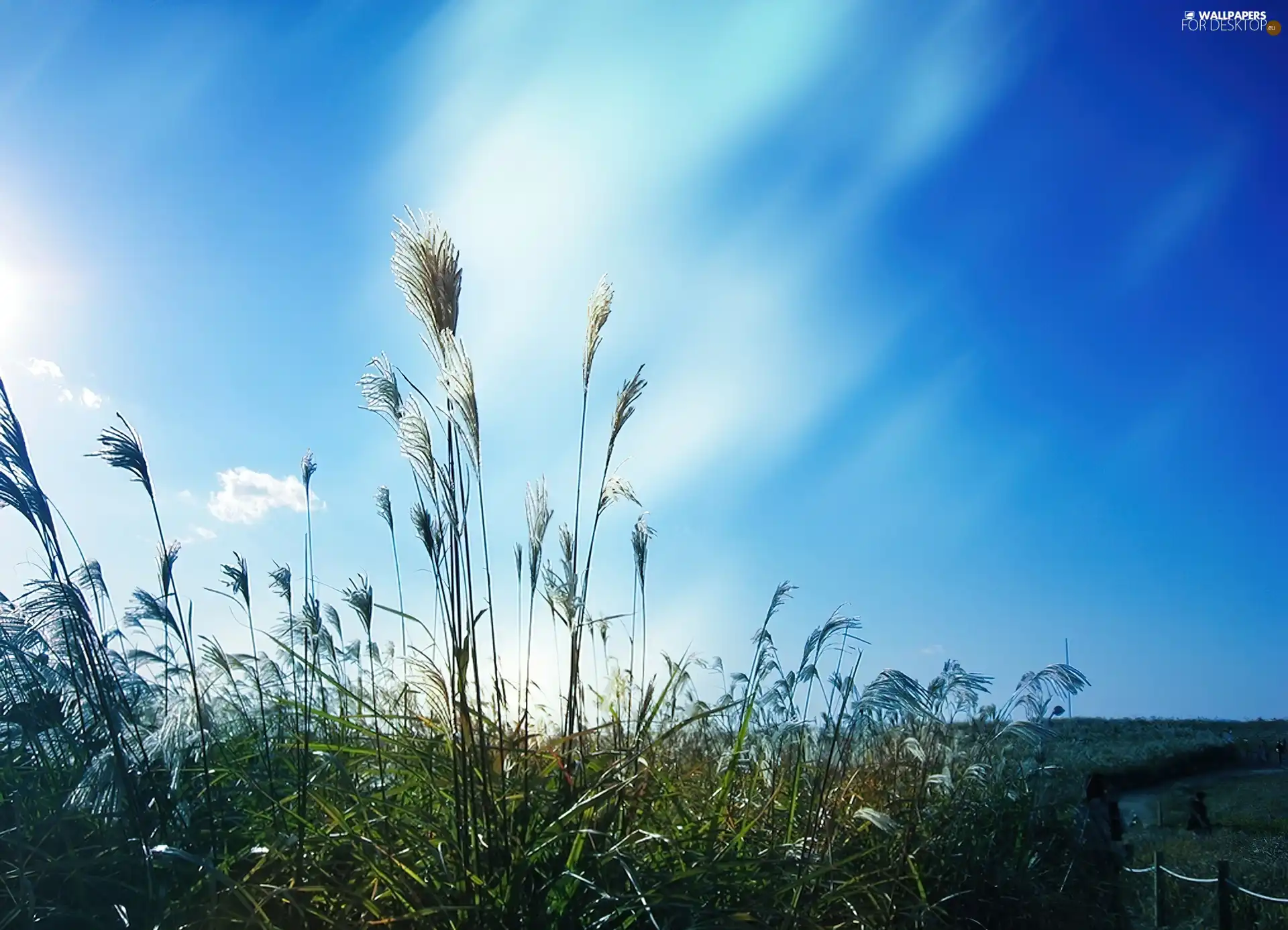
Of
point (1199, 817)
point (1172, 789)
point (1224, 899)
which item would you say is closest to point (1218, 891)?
point (1224, 899)

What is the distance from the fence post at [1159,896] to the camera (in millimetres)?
5927

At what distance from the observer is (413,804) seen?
2248 mm

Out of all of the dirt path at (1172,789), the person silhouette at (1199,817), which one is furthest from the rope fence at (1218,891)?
the person silhouette at (1199,817)

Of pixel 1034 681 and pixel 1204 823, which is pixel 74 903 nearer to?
pixel 1034 681

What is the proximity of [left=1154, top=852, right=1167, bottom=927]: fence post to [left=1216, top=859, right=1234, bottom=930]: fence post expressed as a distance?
1.08 ft

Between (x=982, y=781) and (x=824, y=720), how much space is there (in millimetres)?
1180

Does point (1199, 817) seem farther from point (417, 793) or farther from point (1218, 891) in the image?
point (417, 793)

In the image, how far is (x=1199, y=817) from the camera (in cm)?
877

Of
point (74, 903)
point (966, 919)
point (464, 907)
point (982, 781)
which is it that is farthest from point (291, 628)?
point (982, 781)

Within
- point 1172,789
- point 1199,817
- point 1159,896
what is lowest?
point 1159,896

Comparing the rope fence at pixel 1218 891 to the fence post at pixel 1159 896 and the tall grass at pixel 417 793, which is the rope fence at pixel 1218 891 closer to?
the fence post at pixel 1159 896

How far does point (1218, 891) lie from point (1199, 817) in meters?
3.60

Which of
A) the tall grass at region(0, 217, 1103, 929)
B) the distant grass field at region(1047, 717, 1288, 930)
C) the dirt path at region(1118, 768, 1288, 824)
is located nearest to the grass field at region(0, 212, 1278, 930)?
the tall grass at region(0, 217, 1103, 929)

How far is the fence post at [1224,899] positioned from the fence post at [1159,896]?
330 mm
